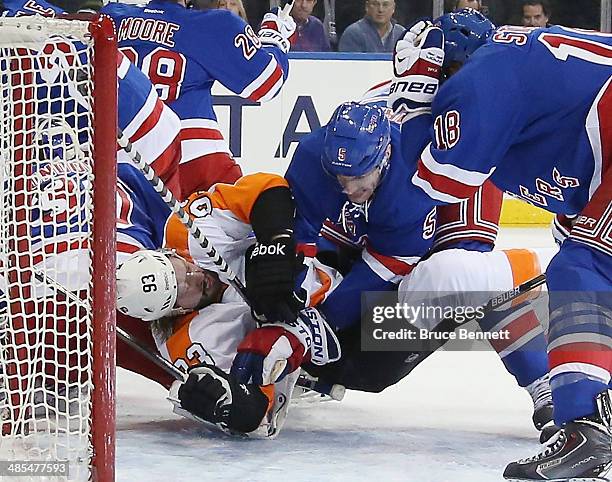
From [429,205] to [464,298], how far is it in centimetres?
22

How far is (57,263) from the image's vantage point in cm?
239

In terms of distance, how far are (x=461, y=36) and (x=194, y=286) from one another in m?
0.79

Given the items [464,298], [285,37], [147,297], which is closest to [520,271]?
[464,298]

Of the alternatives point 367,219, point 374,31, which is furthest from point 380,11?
point 367,219

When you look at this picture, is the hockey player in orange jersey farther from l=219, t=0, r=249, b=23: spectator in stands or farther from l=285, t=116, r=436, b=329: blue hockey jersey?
l=219, t=0, r=249, b=23: spectator in stands

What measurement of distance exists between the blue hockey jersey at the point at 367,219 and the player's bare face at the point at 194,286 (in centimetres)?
21

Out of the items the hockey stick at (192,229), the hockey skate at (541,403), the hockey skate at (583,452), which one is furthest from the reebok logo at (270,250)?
the hockey skate at (583,452)

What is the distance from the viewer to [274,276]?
2676 millimetres

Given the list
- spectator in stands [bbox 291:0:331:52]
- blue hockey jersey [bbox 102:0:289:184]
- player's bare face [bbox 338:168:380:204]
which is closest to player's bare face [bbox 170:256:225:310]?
player's bare face [bbox 338:168:380:204]

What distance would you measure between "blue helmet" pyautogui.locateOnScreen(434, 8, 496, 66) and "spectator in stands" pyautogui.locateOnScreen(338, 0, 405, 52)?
10.9 ft

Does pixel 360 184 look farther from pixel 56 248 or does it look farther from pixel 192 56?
pixel 192 56

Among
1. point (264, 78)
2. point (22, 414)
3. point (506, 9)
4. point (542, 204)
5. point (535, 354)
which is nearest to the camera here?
point (22, 414)

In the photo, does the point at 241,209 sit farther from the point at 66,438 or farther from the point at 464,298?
the point at 66,438

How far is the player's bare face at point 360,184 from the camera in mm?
2635
